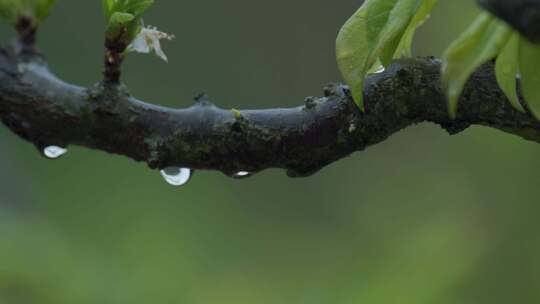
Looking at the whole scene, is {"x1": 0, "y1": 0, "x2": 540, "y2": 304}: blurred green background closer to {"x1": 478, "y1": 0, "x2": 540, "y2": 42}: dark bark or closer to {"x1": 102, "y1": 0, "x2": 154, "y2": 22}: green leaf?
{"x1": 102, "y1": 0, "x2": 154, "y2": 22}: green leaf

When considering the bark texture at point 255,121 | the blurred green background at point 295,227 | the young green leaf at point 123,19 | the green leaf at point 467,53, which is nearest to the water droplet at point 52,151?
the bark texture at point 255,121

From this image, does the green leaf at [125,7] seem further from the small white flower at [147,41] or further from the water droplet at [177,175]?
the water droplet at [177,175]

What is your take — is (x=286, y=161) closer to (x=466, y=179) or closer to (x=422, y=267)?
(x=422, y=267)

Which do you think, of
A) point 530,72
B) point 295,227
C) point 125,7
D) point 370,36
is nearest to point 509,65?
point 530,72

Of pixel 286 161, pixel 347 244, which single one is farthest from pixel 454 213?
pixel 286 161

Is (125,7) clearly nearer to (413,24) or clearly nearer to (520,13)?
(413,24)
